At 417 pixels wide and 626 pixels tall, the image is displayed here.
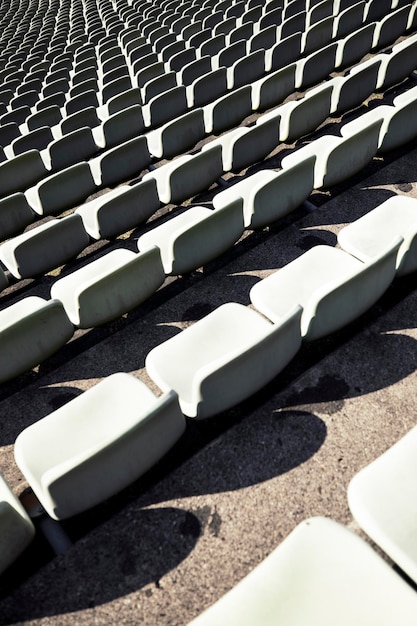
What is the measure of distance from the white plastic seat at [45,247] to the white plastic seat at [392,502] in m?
2.62

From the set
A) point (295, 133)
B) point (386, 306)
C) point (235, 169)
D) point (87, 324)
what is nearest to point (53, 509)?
point (87, 324)

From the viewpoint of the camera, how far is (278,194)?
3514 millimetres

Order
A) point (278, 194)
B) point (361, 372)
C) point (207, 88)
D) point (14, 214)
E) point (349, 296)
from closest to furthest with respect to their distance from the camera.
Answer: point (349, 296) → point (361, 372) → point (278, 194) → point (14, 214) → point (207, 88)

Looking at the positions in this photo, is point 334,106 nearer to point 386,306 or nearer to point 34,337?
point 386,306

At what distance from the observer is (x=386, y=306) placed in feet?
10.3

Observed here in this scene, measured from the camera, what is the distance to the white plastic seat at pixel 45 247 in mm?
3447

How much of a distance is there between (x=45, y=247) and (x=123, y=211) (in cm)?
67

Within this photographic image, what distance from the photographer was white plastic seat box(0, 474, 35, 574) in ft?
5.99

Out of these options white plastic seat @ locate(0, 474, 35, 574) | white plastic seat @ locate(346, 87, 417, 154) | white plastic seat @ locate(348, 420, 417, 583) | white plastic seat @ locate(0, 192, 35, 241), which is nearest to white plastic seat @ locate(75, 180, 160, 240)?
white plastic seat @ locate(0, 192, 35, 241)

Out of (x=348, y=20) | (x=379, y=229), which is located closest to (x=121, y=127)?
(x=379, y=229)

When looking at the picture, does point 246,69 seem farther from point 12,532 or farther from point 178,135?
point 12,532

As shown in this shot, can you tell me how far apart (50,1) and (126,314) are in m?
17.7

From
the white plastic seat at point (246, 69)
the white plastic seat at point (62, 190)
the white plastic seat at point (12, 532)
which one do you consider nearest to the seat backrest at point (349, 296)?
the white plastic seat at point (12, 532)

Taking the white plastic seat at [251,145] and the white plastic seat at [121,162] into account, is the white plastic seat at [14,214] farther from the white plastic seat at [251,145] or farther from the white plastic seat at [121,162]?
the white plastic seat at [251,145]
